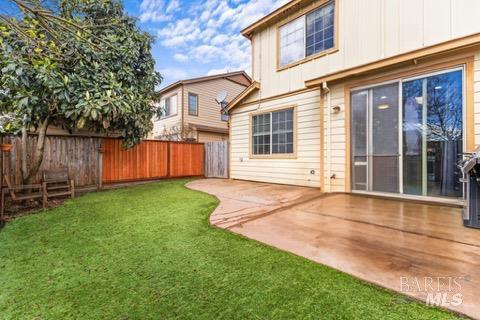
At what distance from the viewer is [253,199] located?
18.7 ft

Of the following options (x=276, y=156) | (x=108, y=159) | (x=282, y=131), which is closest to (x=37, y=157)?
(x=108, y=159)

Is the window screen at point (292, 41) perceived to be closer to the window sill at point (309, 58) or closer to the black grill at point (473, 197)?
the window sill at point (309, 58)

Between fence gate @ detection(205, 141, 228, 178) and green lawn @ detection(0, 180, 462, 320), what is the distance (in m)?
6.77

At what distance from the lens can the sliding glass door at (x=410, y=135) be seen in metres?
4.46

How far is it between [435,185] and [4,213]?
893 centimetres

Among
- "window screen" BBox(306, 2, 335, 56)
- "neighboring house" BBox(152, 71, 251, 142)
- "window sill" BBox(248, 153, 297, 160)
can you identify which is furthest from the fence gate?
"window screen" BBox(306, 2, 335, 56)

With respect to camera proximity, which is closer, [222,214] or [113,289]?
[113,289]

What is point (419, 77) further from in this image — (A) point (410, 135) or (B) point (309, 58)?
(B) point (309, 58)

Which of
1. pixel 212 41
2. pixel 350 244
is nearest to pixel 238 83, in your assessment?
pixel 212 41

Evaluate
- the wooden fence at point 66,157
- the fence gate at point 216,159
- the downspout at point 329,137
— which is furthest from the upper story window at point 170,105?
the downspout at point 329,137

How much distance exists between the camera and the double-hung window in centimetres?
761

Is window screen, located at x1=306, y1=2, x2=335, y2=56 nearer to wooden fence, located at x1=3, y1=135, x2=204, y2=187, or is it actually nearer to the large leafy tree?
the large leafy tree

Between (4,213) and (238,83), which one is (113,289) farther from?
(238,83)

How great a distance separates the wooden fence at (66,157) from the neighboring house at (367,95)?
217 inches
